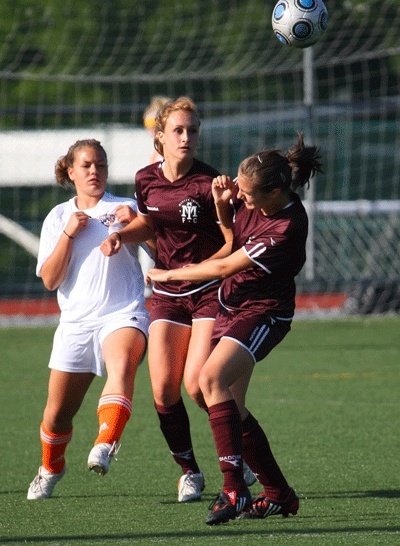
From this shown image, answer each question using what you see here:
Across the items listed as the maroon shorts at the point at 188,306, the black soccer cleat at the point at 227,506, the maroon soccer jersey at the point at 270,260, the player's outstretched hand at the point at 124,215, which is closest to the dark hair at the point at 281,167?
the maroon soccer jersey at the point at 270,260

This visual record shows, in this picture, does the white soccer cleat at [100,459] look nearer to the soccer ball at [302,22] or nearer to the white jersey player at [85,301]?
the white jersey player at [85,301]

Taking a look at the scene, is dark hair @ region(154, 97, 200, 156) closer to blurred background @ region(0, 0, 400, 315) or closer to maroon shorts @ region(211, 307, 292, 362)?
maroon shorts @ region(211, 307, 292, 362)

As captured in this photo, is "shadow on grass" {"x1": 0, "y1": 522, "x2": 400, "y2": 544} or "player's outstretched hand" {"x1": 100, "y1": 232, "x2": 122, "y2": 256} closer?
"shadow on grass" {"x1": 0, "y1": 522, "x2": 400, "y2": 544}

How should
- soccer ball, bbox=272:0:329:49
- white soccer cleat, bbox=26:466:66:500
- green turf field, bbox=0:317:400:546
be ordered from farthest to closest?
soccer ball, bbox=272:0:329:49 → white soccer cleat, bbox=26:466:66:500 → green turf field, bbox=0:317:400:546

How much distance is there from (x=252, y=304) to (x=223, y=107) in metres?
11.8

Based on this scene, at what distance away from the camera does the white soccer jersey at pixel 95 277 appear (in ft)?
19.8

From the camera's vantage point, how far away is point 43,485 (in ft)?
19.8

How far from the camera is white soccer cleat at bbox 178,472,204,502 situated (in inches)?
233

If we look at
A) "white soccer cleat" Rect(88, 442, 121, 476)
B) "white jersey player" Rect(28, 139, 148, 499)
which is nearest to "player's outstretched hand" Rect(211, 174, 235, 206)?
"white jersey player" Rect(28, 139, 148, 499)

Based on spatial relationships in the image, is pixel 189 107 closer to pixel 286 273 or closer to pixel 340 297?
pixel 286 273

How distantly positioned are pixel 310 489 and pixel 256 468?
751 mm

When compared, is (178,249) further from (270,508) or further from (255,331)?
(270,508)

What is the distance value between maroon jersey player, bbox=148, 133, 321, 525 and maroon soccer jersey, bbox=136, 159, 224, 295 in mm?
423

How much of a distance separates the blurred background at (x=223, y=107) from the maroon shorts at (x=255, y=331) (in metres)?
10.6
